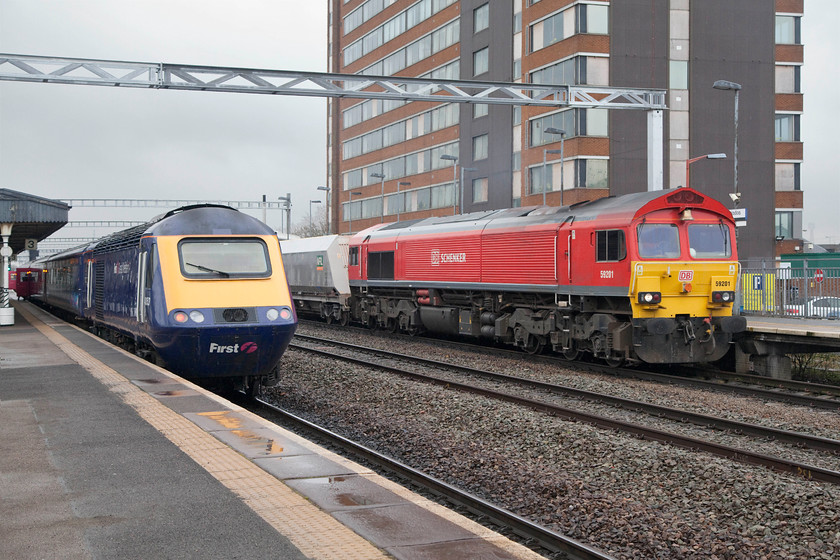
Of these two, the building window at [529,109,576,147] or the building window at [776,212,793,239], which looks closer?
the building window at [529,109,576,147]

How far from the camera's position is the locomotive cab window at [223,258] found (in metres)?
12.2

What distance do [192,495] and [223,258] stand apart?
6.83 m

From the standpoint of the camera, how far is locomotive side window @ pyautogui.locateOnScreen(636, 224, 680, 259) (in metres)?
15.5

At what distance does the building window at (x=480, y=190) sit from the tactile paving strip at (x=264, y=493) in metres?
48.4

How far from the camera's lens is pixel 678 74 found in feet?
160

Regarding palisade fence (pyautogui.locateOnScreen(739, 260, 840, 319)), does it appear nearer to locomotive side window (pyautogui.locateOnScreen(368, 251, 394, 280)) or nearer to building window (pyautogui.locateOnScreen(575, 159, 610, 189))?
locomotive side window (pyautogui.locateOnScreen(368, 251, 394, 280))

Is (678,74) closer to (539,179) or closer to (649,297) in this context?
(539,179)

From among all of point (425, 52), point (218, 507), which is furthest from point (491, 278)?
point (425, 52)

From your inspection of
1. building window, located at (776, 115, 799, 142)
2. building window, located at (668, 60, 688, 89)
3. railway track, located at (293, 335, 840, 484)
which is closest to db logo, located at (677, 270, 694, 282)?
railway track, located at (293, 335, 840, 484)

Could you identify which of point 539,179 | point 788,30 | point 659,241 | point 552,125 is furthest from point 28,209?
point 788,30

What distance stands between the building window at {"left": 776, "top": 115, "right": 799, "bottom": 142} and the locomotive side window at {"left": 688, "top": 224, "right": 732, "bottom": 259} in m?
39.7

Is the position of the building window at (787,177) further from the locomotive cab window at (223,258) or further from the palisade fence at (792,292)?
the locomotive cab window at (223,258)

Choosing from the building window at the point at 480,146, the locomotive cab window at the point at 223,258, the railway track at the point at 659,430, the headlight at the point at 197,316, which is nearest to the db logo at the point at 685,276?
the railway track at the point at 659,430

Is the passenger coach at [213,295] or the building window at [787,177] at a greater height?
the building window at [787,177]
